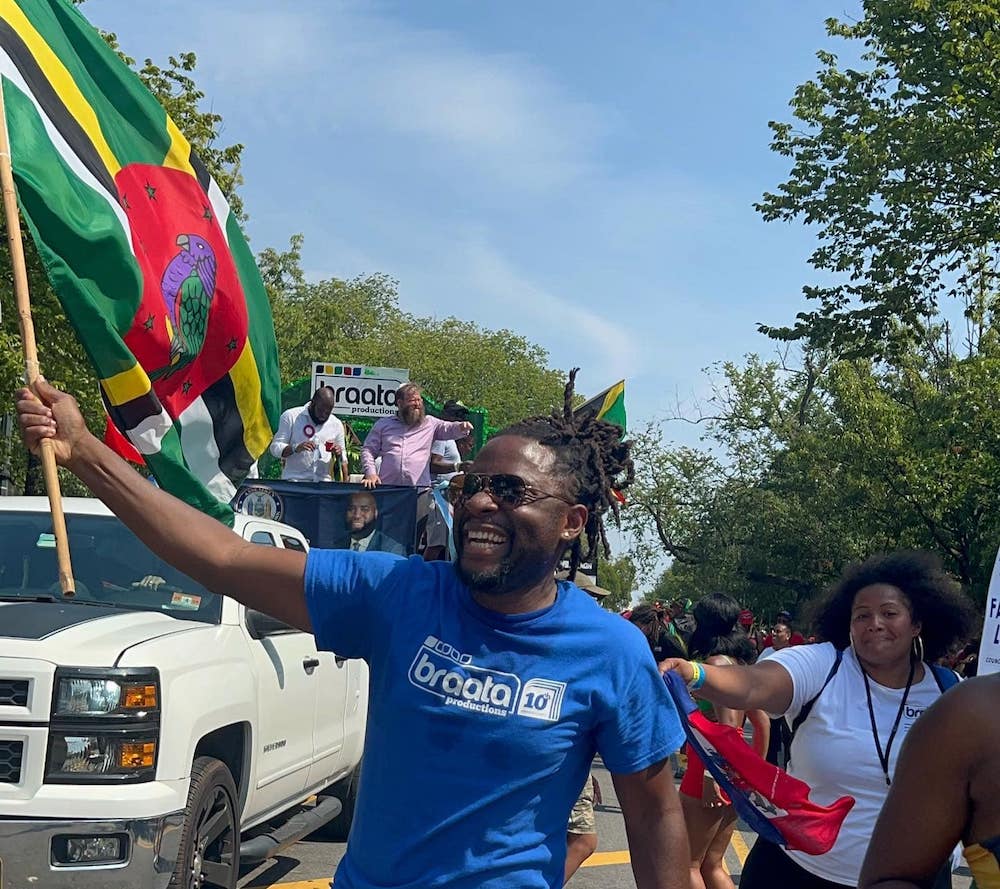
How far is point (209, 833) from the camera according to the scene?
19.5ft

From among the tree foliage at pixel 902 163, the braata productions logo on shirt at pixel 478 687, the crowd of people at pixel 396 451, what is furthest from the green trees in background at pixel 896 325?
the braata productions logo on shirt at pixel 478 687

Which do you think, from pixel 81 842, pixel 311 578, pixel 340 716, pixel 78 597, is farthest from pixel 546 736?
pixel 340 716

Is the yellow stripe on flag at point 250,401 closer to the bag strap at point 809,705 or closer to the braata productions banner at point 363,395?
the bag strap at point 809,705

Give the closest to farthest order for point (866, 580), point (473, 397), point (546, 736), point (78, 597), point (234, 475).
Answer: point (546, 736) < point (866, 580) < point (234, 475) < point (78, 597) < point (473, 397)

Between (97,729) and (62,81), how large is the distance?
2.42m

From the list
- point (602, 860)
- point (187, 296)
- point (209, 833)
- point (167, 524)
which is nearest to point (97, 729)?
point (209, 833)

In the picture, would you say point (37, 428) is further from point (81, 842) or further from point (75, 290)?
point (81, 842)

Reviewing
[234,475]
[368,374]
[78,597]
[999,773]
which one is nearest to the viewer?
[999,773]

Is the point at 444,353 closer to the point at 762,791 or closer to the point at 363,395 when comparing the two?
the point at 363,395

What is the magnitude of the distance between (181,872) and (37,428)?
9.85 feet

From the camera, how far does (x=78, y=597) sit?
631 cm

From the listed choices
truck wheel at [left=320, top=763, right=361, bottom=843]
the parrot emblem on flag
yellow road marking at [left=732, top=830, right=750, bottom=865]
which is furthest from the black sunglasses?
yellow road marking at [left=732, top=830, right=750, bottom=865]

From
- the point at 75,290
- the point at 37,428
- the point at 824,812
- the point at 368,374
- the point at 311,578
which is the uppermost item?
the point at 368,374

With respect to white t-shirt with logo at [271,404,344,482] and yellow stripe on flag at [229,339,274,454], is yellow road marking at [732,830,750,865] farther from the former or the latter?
yellow stripe on flag at [229,339,274,454]
